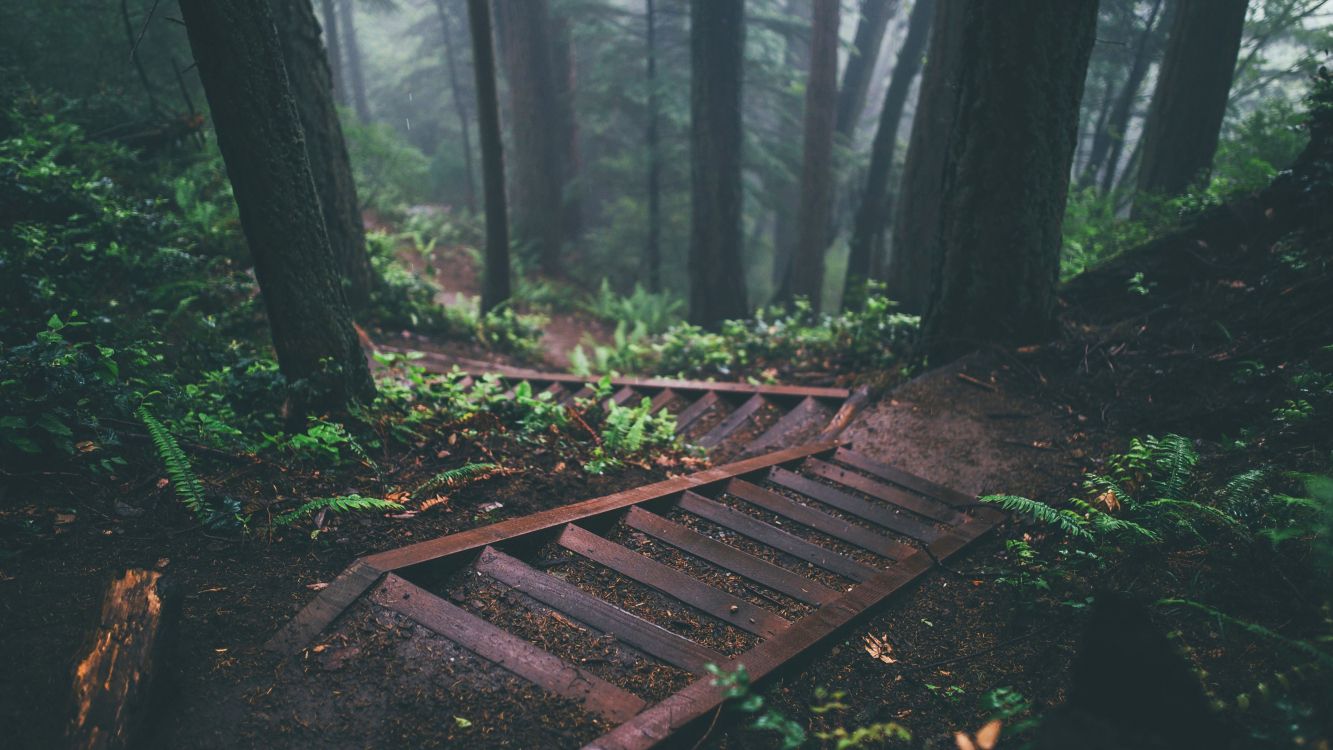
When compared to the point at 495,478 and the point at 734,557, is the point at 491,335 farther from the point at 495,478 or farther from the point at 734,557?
the point at 734,557

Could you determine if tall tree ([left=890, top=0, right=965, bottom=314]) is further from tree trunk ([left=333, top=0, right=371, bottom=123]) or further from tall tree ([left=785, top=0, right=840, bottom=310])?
tree trunk ([left=333, top=0, right=371, bottom=123])

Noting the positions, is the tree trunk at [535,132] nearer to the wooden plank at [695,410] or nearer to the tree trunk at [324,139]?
the tree trunk at [324,139]

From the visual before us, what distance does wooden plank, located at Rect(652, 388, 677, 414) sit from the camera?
745cm

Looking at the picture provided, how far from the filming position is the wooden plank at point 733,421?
6468 mm

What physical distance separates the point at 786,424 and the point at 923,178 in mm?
5520

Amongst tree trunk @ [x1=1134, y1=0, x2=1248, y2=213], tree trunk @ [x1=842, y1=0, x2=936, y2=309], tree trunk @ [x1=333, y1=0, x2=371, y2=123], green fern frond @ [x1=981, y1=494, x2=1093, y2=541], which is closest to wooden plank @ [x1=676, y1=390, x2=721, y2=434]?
green fern frond @ [x1=981, y1=494, x2=1093, y2=541]

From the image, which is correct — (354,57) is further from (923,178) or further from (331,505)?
(331,505)

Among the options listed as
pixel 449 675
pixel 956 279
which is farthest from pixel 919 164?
pixel 449 675

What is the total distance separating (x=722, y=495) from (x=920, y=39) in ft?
45.5

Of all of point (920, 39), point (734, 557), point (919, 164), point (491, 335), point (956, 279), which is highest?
point (920, 39)

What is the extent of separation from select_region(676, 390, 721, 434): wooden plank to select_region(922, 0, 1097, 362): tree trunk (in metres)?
2.30

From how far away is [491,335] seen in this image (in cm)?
1130

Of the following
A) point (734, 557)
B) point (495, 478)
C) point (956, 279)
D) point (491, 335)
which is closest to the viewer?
point (734, 557)

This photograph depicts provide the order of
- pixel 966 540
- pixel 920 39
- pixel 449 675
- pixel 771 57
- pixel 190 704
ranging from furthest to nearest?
pixel 771 57 → pixel 920 39 → pixel 966 540 → pixel 449 675 → pixel 190 704
